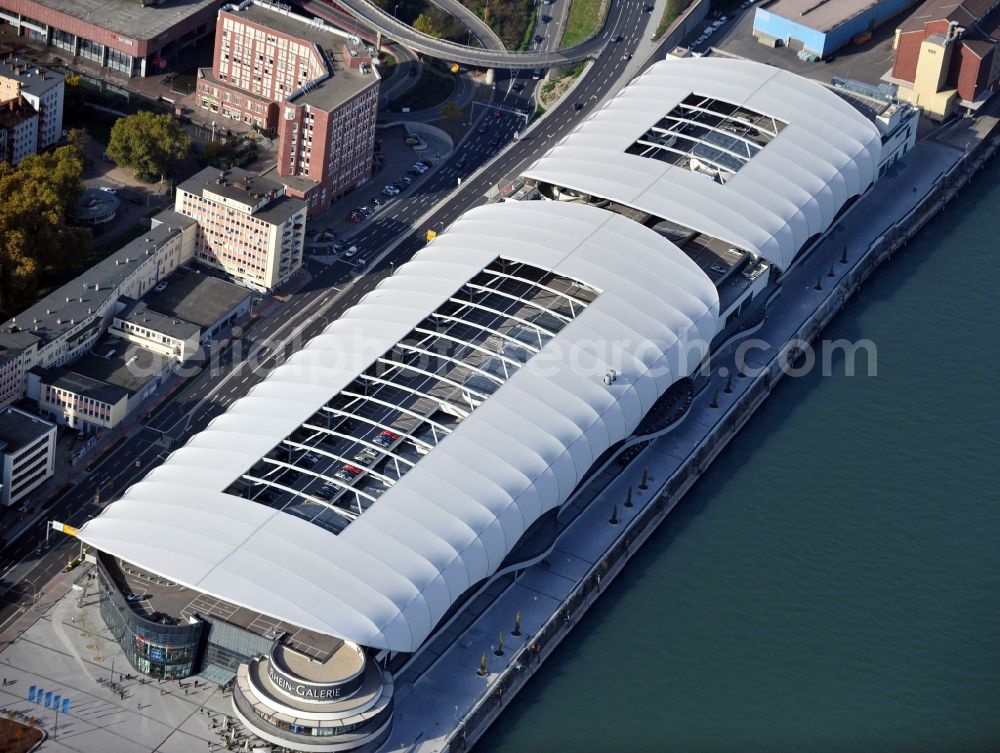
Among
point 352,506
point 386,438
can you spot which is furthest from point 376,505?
point 386,438

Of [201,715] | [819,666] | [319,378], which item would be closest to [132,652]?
[201,715]

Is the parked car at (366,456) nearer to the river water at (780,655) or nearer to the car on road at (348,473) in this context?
the car on road at (348,473)

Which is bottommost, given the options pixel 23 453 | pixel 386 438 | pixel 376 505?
pixel 23 453

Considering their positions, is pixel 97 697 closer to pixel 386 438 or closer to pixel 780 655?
pixel 386 438

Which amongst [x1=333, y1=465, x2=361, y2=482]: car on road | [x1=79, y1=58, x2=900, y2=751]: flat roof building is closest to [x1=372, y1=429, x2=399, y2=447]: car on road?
[x1=79, y1=58, x2=900, y2=751]: flat roof building

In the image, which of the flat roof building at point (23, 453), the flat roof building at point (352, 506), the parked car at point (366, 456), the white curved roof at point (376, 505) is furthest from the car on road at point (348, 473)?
Result: the flat roof building at point (23, 453)
